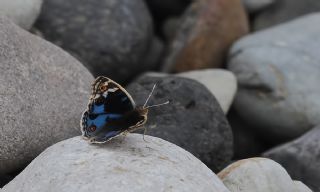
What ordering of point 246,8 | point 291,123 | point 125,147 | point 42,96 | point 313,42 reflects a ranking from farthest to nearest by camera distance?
point 246,8, point 313,42, point 291,123, point 42,96, point 125,147

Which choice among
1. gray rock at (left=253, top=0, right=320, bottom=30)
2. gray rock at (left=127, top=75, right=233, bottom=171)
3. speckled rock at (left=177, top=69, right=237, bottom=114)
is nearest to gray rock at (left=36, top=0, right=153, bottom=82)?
speckled rock at (left=177, top=69, right=237, bottom=114)

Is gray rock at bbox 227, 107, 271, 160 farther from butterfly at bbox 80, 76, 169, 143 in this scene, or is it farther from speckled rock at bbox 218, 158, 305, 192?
butterfly at bbox 80, 76, 169, 143

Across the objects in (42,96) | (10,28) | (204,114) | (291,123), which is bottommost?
(291,123)

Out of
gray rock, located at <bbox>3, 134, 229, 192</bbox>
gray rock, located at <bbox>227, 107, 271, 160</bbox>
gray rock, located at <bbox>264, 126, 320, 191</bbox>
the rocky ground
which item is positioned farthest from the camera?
gray rock, located at <bbox>227, 107, 271, 160</bbox>

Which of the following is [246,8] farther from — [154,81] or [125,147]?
[125,147]

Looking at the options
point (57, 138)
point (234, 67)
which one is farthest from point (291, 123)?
point (57, 138)

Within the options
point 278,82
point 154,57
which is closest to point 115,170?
point 278,82

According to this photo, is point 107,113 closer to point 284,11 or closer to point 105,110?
point 105,110
